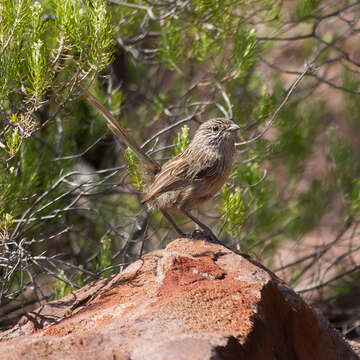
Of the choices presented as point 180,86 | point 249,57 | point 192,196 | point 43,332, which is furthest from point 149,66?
point 43,332

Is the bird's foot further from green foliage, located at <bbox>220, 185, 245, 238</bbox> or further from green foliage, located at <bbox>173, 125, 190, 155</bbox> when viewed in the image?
green foliage, located at <bbox>173, 125, 190, 155</bbox>

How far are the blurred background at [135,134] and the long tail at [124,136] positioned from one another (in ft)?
0.38

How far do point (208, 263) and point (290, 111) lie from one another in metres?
3.62

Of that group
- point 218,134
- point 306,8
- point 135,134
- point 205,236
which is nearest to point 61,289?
point 205,236

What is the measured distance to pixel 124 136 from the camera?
4.66 meters

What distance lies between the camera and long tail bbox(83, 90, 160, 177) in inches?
174

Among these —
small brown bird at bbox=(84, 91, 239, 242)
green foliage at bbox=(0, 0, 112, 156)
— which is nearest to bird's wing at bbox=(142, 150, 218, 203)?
small brown bird at bbox=(84, 91, 239, 242)

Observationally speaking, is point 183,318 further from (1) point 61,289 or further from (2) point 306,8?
(2) point 306,8

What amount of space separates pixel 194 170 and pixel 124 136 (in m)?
0.64

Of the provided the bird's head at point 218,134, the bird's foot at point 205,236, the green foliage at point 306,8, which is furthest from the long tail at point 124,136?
the green foliage at point 306,8

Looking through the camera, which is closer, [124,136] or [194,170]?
[124,136]

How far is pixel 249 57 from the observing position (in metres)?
5.12

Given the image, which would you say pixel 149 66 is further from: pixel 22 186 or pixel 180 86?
pixel 22 186

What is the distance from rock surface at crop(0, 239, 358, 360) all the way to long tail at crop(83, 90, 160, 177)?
1.06 m
